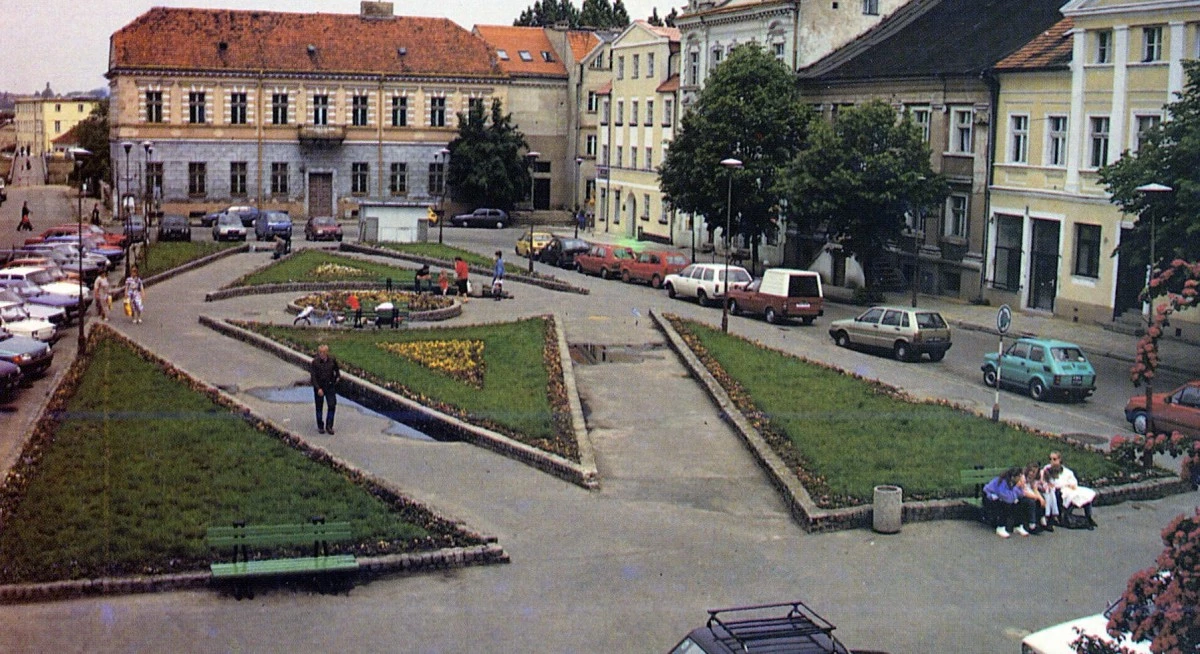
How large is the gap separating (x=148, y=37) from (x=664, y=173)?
130ft

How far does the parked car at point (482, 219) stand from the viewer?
8751 cm

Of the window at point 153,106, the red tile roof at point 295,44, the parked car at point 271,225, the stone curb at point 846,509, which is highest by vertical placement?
the red tile roof at point 295,44

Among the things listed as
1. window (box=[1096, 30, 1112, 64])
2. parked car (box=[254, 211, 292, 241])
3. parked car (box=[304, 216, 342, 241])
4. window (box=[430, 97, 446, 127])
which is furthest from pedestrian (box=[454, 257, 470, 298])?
window (box=[430, 97, 446, 127])

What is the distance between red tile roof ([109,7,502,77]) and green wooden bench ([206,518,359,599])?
7095 cm

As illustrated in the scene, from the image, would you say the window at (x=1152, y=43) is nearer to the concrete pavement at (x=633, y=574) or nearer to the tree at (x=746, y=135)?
the tree at (x=746, y=135)

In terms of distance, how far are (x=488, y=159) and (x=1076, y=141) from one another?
48066mm

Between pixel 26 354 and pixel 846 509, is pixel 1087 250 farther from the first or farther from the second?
pixel 26 354

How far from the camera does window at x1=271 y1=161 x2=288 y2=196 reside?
8638cm

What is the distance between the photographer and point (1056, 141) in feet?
153

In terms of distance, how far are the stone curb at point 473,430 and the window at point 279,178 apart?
53783 millimetres

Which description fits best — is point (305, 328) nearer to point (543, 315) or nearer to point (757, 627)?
→ point (543, 315)

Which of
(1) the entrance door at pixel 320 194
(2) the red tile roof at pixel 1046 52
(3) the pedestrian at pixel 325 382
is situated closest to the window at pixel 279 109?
(1) the entrance door at pixel 320 194

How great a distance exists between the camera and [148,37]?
83.1 meters

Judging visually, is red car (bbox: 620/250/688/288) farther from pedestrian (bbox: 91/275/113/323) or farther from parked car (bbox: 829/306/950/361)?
pedestrian (bbox: 91/275/113/323)
